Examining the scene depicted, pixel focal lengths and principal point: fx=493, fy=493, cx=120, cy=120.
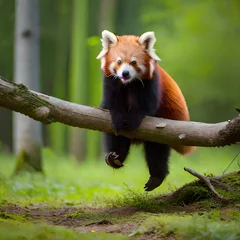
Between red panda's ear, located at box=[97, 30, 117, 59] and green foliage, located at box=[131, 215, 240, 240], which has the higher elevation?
red panda's ear, located at box=[97, 30, 117, 59]

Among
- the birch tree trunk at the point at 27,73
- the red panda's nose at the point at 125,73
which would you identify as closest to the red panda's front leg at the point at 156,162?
the red panda's nose at the point at 125,73

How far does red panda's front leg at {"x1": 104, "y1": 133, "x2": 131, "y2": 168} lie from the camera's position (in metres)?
5.44

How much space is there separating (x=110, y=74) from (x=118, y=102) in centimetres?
31

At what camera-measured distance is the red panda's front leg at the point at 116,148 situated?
5.44 meters

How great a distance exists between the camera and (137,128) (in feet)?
15.8

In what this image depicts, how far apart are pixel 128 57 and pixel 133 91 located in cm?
36

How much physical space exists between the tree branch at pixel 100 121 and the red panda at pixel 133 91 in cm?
14

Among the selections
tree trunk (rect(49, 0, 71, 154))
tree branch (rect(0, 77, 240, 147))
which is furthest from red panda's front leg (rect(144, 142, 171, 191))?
tree trunk (rect(49, 0, 71, 154))

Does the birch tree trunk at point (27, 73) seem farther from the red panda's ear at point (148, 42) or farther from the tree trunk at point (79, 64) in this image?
the tree trunk at point (79, 64)

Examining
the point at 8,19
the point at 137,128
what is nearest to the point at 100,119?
the point at 137,128

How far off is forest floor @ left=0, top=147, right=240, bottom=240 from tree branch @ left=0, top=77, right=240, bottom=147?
1.86 feet

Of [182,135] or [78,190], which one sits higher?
[182,135]

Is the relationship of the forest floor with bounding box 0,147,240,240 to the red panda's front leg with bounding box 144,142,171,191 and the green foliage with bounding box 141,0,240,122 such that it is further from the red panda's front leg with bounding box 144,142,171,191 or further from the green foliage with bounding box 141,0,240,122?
the green foliage with bounding box 141,0,240,122

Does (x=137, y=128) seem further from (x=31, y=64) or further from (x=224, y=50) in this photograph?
(x=224, y=50)
